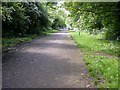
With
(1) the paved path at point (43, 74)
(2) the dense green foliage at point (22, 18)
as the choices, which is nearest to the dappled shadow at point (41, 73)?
(1) the paved path at point (43, 74)

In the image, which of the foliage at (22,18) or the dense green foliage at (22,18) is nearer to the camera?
the foliage at (22,18)

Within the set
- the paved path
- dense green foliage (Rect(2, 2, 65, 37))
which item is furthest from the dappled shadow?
dense green foliage (Rect(2, 2, 65, 37))

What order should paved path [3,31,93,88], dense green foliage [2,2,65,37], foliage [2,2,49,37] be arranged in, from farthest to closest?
dense green foliage [2,2,65,37]
foliage [2,2,49,37]
paved path [3,31,93,88]

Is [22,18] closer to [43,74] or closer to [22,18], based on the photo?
[22,18]

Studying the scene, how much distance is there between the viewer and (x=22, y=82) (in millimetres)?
7543

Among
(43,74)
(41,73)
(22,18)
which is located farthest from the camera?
(22,18)

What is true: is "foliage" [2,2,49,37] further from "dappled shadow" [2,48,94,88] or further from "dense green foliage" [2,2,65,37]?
"dappled shadow" [2,48,94,88]

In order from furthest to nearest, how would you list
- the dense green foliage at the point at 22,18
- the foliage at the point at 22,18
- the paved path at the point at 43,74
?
the dense green foliage at the point at 22,18, the foliage at the point at 22,18, the paved path at the point at 43,74

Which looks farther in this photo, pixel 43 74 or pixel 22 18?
pixel 22 18

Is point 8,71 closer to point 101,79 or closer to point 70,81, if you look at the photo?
point 70,81

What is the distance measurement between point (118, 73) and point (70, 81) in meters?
1.70

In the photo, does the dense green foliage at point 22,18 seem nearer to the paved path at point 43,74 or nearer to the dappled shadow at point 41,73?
the dappled shadow at point 41,73

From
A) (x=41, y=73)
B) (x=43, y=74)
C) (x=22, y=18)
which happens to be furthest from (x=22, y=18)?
(x=43, y=74)

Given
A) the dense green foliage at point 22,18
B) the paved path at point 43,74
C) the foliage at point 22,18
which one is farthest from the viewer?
the dense green foliage at point 22,18
